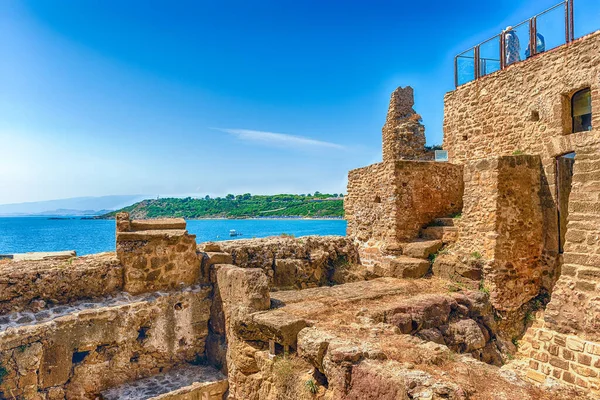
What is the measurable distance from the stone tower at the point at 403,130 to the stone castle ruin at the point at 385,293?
9.87 feet

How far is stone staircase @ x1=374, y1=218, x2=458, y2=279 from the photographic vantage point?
26.3 feet

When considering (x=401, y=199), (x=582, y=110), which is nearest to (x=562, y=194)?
(x=582, y=110)

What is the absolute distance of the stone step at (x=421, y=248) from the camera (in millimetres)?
8281

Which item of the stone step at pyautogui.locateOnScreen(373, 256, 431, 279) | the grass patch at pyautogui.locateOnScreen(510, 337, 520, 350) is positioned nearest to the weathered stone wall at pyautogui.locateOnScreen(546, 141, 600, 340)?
the grass patch at pyautogui.locateOnScreen(510, 337, 520, 350)

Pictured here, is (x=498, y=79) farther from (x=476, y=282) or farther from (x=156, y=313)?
(x=156, y=313)

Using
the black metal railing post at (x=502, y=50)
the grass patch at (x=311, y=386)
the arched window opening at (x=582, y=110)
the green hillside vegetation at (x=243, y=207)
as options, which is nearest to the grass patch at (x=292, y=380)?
the grass patch at (x=311, y=386)

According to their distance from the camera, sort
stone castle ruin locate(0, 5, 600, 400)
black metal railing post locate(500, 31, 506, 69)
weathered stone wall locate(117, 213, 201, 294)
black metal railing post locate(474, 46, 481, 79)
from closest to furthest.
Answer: stone castle ruin locate(0, 5, 600, 400) < weathered stone wall locate(117, 213, 201, 294) < black metal railing post locate(500, 31, 506, 69) < black metal railing post locate(474, 46, 481, 79)

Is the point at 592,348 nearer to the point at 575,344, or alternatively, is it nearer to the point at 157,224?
the point at 575,344

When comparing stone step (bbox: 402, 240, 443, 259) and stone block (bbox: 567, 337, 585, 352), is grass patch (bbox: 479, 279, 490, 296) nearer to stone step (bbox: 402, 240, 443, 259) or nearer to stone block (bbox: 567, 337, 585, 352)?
stone step (bbox: 402, 240, 443, 259)

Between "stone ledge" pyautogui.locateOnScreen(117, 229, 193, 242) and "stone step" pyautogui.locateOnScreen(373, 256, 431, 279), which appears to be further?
"stone step" pyautogui.locateOnScreen(373, 256, 431, 279)

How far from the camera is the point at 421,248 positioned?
8.31m

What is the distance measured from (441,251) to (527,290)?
1776 mm

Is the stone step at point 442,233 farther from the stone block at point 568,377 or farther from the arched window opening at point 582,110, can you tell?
the stone block at point 568,377

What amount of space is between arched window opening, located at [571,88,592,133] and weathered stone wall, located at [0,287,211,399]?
823 cm
